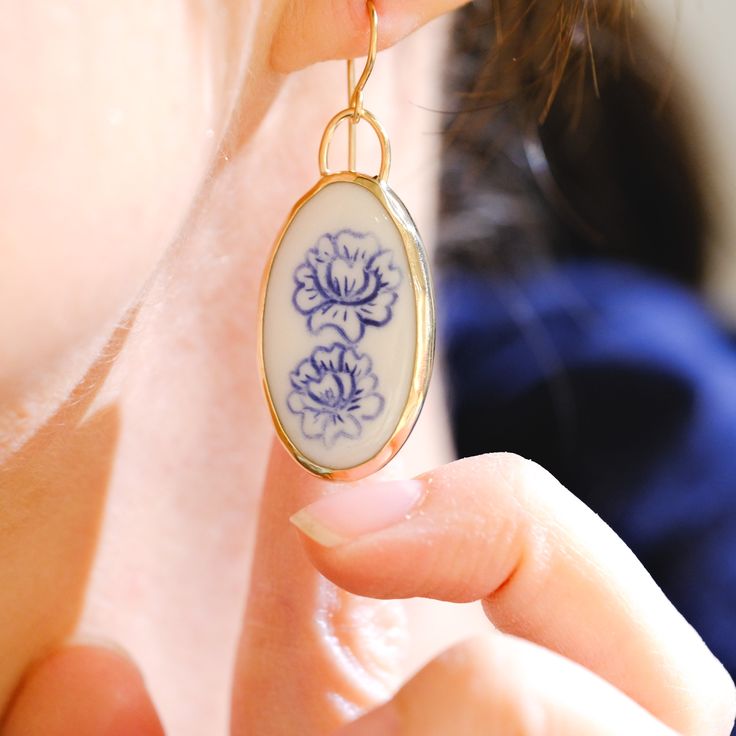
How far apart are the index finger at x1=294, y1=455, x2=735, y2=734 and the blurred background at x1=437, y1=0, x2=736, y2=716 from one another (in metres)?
0.47

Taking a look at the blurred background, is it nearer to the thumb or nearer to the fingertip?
the thumb

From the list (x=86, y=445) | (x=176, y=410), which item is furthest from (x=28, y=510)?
(x=176, y=410)

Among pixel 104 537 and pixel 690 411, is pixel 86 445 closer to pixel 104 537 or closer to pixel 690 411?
pixel 104 537

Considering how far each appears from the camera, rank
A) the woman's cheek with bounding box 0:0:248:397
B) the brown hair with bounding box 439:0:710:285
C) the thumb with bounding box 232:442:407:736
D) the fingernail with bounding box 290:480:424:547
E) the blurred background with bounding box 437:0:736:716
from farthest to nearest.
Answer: the brown hair with bounding box 439:0:710:285, the blurred background with bounding box 437:0:736:716, the thumb with bounding box 232:442:407:736, the fingernail with bounding box 290:480:424:547, the woman's cheek with bounding box 0:0:248:397

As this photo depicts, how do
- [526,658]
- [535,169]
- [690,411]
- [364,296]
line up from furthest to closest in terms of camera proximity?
[535,169] < [690,411] < [364,296] < [526,658]

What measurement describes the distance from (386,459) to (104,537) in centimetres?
30

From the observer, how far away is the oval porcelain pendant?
563 millimetres

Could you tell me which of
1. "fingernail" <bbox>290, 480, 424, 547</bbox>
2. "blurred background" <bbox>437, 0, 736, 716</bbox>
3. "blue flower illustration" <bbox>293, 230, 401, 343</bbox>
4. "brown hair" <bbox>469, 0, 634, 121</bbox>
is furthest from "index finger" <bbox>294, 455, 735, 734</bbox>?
"blurred background" <bbox>437, 0, 736, 716</bbox>

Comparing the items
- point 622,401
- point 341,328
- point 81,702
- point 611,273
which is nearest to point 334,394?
point 341,328

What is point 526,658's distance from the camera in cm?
46

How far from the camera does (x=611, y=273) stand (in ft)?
4.83

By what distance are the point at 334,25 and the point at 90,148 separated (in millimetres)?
188

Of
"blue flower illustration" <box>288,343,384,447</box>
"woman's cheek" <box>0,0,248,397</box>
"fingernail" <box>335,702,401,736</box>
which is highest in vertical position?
"woman's cheek" <box>0,0,248,397</box>

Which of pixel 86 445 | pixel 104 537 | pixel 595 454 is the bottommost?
pixel 595 454
